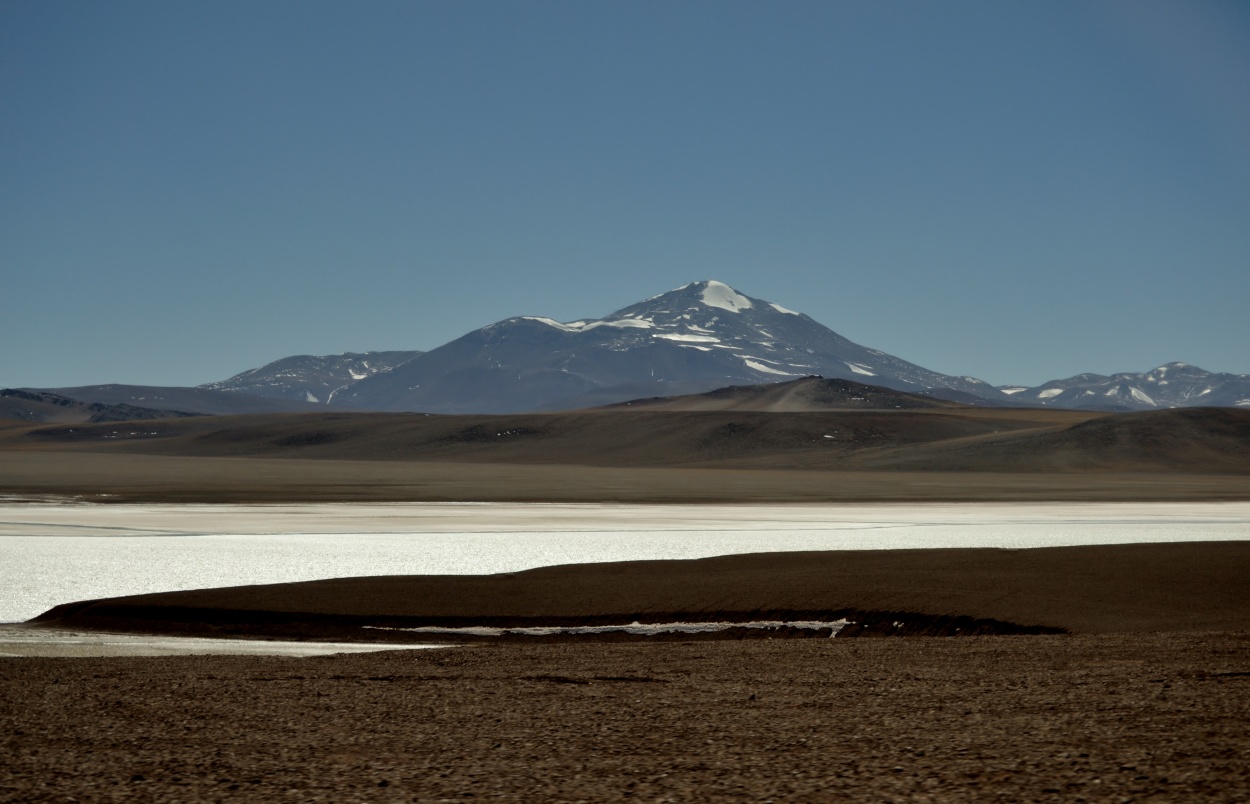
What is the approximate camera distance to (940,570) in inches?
786

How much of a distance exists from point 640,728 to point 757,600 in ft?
33.4

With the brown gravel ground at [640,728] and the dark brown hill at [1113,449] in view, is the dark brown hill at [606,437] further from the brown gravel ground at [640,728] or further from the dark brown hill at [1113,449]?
the brown gravel ground at [640,728]

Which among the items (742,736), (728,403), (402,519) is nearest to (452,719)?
(742,736)

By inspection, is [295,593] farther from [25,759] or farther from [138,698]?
[25,759]

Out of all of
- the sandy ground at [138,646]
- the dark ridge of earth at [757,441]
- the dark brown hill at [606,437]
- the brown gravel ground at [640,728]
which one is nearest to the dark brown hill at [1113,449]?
the dark ridge of earth at [757,441]

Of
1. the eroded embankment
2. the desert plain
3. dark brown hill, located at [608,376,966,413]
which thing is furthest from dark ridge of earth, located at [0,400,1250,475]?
the eroded embankment

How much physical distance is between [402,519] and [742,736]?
3186cm

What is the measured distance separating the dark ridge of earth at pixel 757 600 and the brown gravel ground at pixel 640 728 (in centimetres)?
475

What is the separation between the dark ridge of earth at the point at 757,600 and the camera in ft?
51.7

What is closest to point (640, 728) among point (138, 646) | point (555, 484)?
point (138, 646)

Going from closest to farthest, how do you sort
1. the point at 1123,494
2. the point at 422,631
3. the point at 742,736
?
the point at 742,736 → the point at 422,631 → the point at 1123,494

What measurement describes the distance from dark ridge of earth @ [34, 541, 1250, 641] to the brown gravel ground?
4.75 m

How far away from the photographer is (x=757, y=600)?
56.9ft

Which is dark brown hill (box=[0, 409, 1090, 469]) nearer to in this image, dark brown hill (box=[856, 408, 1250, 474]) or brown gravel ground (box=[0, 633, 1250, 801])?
dark brown hill (box=[856, 408, 1250, 474])
